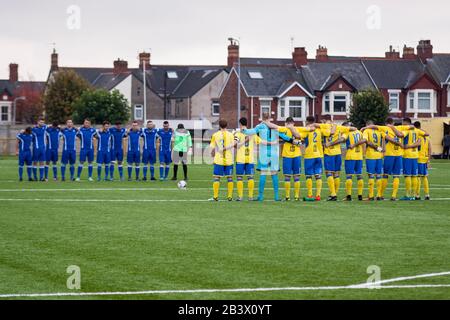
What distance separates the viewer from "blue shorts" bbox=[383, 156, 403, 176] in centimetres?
2520

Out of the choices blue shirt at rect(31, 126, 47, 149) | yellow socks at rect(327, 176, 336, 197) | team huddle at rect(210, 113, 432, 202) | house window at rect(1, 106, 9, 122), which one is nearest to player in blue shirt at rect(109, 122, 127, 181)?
blue shirt at rect(31, 126, 47, 149)

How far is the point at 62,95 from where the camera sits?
95.6 metres

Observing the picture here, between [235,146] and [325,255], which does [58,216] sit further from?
[325,255]

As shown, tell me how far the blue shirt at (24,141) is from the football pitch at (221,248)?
9.58 m

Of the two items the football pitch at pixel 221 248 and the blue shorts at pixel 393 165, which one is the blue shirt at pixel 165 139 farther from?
the blue shorts at pixel 393 165

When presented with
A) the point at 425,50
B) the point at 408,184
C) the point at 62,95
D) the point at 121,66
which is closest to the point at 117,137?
the point at 408,184

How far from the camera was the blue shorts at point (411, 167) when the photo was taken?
25.1 m

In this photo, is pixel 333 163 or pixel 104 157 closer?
pixel 333 163

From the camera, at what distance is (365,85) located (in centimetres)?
8538

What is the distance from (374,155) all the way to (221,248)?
37.1ft

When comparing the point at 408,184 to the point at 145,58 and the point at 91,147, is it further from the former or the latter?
the point at 145,58

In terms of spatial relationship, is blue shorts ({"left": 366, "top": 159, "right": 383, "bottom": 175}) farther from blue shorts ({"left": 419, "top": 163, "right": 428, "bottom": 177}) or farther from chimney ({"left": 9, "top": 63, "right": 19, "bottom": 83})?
chimney ({"left": 9, "top": 63, "right": 19, "bottom": 83})

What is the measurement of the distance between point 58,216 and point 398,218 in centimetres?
755
